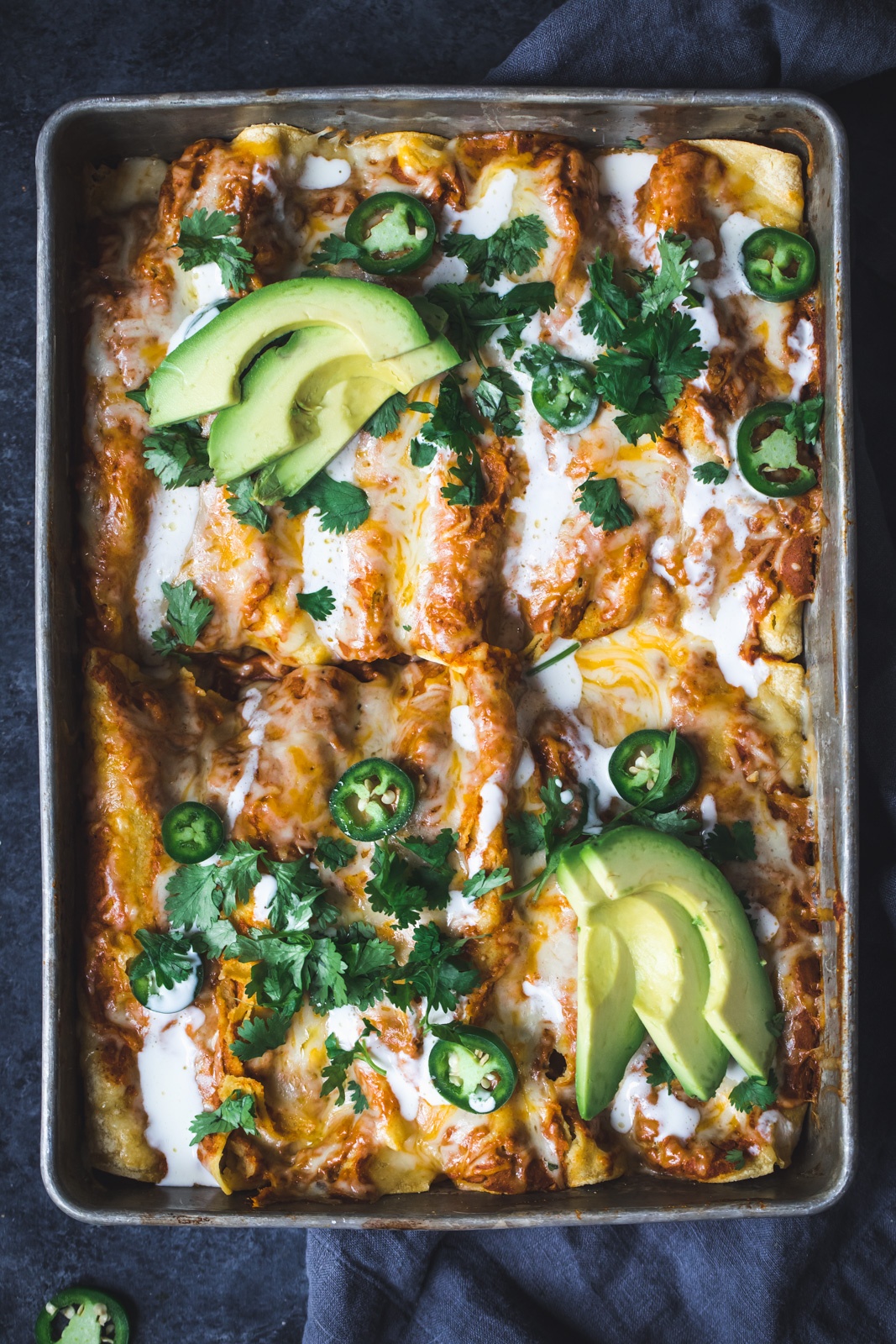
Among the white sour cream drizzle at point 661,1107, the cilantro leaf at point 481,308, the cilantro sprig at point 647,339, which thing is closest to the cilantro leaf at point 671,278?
the cilantro sprig at point 647,339

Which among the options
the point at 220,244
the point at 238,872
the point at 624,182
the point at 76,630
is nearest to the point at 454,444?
the point at 220,244

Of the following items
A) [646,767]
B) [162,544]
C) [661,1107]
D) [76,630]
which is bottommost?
[661,1107]

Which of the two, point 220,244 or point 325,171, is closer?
point 220,244

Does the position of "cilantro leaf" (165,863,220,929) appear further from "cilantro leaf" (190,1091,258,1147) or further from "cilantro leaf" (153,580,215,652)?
"cilantro leaf" (153,580,215,652)

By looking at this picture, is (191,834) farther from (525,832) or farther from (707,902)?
(707,902)

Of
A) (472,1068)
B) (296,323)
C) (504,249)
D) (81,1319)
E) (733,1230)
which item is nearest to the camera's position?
(296,323)

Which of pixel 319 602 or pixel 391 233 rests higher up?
pixel 391 233
